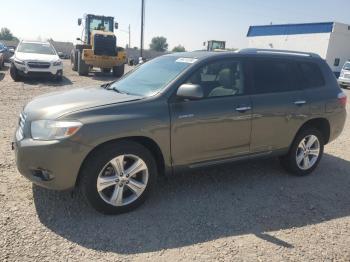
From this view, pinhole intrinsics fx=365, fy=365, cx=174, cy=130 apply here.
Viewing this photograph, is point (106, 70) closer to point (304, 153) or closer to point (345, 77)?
point (345, 77)

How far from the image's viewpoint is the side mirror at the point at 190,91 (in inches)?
155

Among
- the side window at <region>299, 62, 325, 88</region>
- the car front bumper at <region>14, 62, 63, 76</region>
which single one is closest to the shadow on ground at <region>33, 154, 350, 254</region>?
the side window at <region>299, 62, 325, 88</region>

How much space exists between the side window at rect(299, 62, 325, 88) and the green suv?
16 mm

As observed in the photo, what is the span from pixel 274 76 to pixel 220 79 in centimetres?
91

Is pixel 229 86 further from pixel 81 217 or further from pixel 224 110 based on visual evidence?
pixel 81 217

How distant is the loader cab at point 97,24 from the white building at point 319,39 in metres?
18.1

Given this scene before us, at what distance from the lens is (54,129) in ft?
11.5

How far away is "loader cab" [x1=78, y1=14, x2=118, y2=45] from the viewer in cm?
2077

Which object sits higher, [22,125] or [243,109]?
[243,109]

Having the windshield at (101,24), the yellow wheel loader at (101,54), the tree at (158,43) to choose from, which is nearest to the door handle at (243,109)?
the yellow wheel loader at (101,54)

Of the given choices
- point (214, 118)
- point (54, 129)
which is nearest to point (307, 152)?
point (214, 118)

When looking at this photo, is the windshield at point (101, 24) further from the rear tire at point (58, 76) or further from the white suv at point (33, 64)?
the rear tire at point (58, 76)

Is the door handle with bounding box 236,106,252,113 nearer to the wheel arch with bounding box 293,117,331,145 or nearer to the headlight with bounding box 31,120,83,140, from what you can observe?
the wheel arch with bounding box 293,117,331,145

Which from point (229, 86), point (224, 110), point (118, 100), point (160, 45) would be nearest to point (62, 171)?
point (118, 100)
